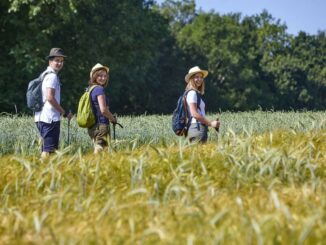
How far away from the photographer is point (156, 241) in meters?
3.00

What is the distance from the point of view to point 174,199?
405cm

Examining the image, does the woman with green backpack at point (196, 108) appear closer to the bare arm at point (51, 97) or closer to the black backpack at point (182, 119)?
the black backpack at point (182, 119)

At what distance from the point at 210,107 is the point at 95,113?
166 ft

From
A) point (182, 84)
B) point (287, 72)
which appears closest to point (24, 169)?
point (182, 84)

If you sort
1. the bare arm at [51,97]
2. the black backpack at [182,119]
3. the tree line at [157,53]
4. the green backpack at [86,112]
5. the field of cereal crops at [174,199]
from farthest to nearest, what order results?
the tree line at [157,53] → the black backpack at [182,119] → the green backpack at [86,112] → the bare arm at [51,97] → the field of cereal crops at [174,199]

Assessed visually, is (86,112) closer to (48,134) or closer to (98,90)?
(98,90)

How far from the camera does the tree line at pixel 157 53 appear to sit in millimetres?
29594

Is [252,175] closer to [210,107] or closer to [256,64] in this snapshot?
[210,107]

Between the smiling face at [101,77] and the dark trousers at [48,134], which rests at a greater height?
the smiling face at [101,77]

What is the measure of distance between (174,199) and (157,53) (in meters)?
37.6

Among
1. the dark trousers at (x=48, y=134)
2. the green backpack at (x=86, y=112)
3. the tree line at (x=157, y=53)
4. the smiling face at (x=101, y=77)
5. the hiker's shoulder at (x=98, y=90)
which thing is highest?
the tree line at (x=157, y=53)

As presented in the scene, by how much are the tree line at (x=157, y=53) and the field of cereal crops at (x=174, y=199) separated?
846 centimetres

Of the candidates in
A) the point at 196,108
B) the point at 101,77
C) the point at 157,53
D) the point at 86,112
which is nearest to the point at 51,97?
the point at 86,112

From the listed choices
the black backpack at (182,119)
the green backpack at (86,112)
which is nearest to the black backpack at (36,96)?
the green backpack at (86,112)
